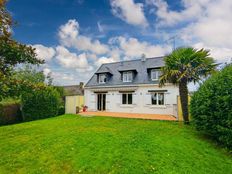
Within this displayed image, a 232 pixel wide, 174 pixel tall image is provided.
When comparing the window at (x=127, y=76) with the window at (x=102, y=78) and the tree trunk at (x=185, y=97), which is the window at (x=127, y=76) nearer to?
the window at (x=102, y=78)

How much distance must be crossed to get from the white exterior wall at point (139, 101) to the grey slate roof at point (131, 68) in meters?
1.44

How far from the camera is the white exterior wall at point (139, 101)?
1056 inches

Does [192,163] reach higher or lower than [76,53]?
lower

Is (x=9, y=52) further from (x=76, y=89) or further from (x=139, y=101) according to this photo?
(x=76, y=89)

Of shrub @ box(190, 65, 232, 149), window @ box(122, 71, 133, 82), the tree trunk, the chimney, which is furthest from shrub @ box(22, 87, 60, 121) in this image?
shrub @ box(190, 65, 232, 149)

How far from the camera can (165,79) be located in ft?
63.0

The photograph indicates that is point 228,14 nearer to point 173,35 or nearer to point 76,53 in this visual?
point 173,35

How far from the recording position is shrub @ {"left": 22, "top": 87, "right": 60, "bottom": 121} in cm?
2516

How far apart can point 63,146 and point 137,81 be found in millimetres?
21527

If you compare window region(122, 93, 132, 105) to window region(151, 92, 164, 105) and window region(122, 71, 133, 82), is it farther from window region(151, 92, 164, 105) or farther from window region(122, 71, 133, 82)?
window region(151, 92, 164, 105)

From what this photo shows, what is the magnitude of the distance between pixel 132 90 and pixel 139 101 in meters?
2.39

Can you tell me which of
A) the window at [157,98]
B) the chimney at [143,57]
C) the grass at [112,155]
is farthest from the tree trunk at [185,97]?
the chimney at [143,57]

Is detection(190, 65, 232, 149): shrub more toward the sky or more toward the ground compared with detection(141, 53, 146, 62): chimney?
more toward the ground

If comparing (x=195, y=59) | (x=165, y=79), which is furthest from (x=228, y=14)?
(x=165, y=79)
